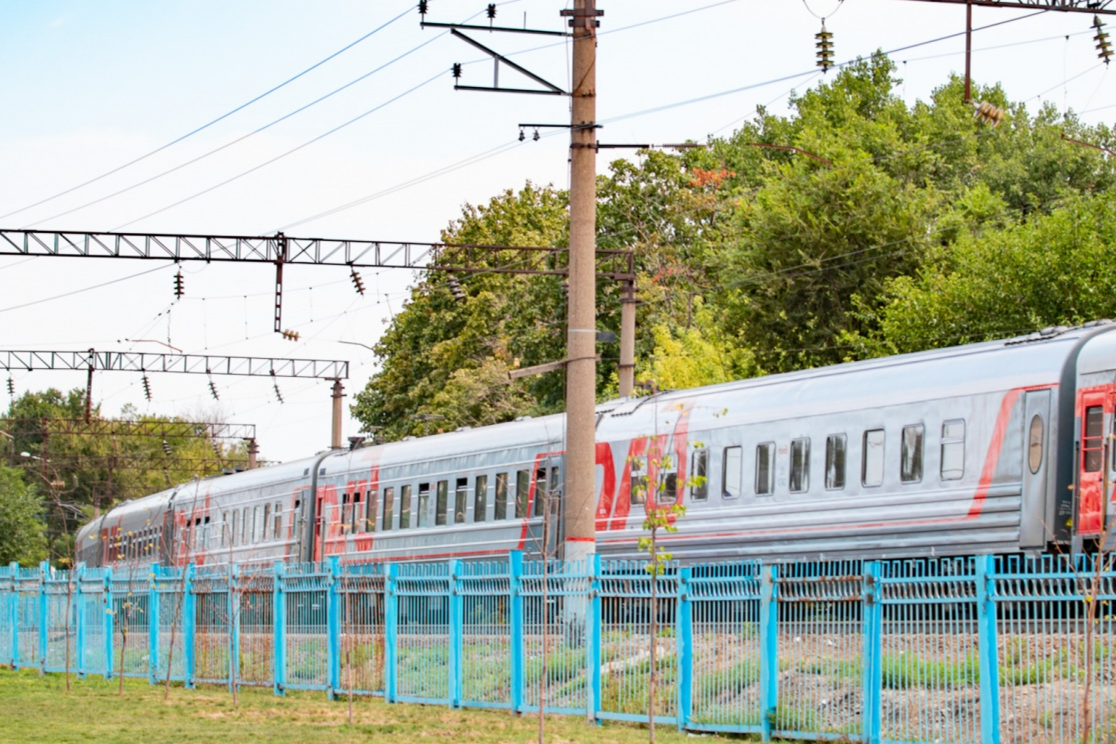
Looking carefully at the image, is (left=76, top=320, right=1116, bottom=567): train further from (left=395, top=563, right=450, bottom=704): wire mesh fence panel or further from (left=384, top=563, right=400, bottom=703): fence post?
(left=384, top=563, right=400, bottom=703): fence post

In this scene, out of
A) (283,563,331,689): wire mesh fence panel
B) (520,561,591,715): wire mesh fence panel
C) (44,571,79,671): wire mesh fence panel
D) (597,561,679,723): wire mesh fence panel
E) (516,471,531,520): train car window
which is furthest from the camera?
(516,471,531,520): train car window

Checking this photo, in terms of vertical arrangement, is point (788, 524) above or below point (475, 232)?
below

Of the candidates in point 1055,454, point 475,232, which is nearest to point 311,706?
point 1055,454

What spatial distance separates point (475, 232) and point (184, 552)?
28.2 metres

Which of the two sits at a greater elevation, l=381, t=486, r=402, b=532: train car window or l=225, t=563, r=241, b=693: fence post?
l=381, t=486, r=402, b=532: train car window

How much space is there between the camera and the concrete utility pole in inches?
815

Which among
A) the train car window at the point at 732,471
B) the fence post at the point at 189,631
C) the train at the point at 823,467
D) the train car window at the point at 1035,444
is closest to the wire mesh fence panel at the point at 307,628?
the fence post at the point at 189,631

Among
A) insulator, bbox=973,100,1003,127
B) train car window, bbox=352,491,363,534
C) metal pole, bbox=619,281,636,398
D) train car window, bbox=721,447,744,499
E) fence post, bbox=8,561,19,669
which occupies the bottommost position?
fence post, bbox=8,561,19,669

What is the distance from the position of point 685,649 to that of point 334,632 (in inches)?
251

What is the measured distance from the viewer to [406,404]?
74875 mm

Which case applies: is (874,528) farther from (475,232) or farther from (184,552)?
(475,232)

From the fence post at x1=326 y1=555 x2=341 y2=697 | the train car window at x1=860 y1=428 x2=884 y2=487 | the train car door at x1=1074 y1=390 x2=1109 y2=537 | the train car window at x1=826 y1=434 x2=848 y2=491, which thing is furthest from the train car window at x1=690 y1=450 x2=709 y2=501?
the train car door at x1=1074 y1=390 x2=1109 y2=537

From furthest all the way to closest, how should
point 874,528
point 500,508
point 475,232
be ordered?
1. point 475,232
2. point 500,508
3. point 874,528

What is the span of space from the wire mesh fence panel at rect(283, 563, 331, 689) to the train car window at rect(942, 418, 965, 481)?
798 centimetres
